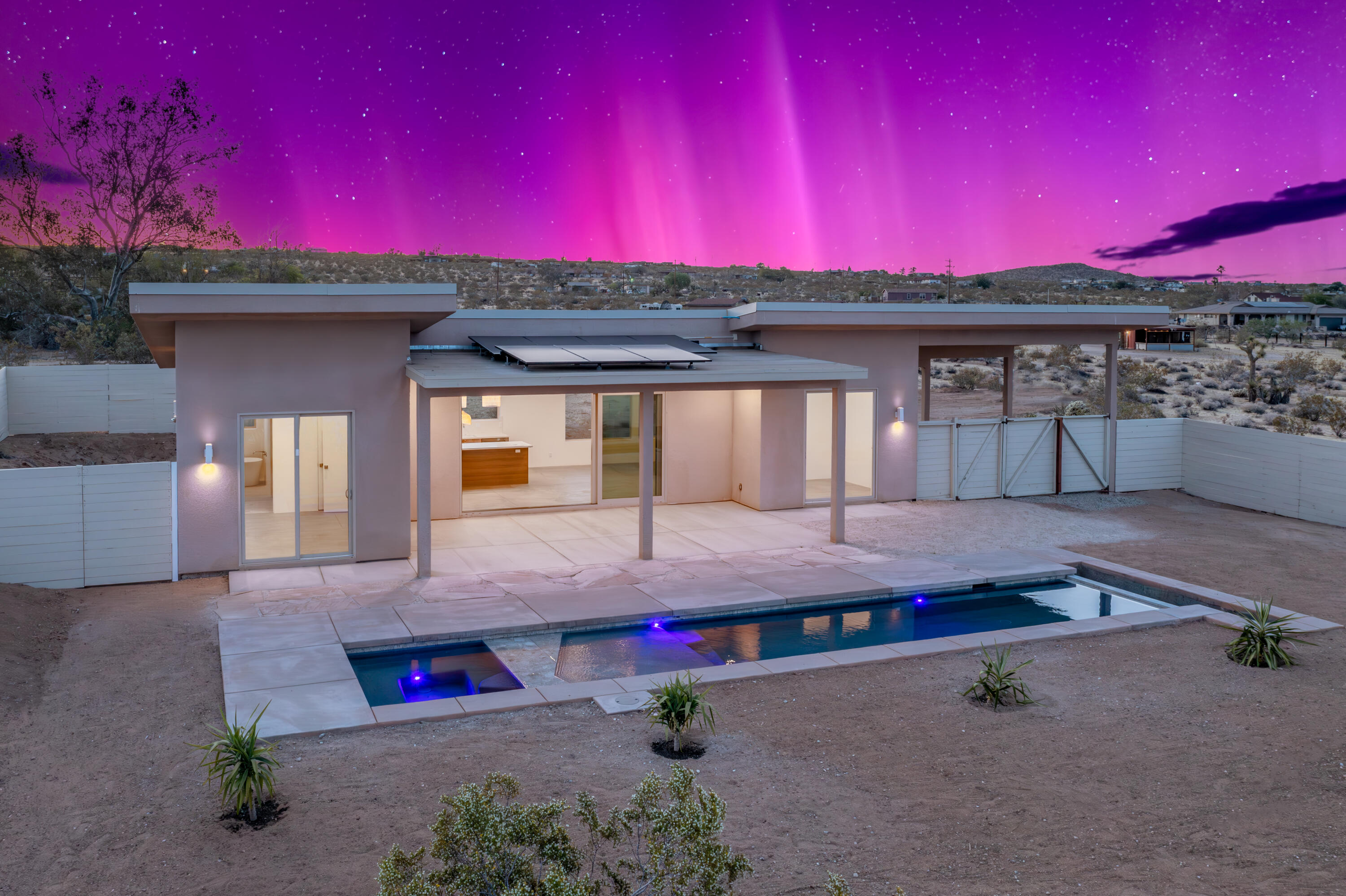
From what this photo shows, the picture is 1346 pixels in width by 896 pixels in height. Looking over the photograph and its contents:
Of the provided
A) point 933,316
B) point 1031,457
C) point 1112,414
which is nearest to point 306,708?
point 933,316

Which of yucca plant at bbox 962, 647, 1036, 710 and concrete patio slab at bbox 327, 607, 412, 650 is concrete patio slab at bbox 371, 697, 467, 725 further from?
yucca plant at bbox 962, 647, 1036, 710

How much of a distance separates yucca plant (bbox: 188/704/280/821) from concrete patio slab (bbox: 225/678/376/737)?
0.79 metres

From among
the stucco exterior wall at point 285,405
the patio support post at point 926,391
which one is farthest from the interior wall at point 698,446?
the patio support post at point 926,391

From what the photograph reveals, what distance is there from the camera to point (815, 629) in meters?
10.1

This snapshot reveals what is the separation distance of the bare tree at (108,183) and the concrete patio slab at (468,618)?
27211mm

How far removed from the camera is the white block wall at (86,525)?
10.2m

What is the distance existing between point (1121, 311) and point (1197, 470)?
338cm

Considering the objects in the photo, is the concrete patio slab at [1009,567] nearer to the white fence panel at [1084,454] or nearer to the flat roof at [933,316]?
the flat roof at [933,316]

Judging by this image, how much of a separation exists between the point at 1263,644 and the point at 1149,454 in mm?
10063

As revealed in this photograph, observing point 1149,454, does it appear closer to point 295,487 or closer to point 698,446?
point 698,446

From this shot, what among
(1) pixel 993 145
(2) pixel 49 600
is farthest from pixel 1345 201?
(2) pixel 49 600

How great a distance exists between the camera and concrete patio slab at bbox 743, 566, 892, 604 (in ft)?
35.0

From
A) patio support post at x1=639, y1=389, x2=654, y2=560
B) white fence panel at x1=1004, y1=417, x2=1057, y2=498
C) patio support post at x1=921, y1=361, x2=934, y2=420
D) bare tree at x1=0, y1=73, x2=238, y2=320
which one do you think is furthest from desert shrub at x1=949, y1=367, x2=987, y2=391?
patio support post at x1=639, y1=389, x2=654, y2=560

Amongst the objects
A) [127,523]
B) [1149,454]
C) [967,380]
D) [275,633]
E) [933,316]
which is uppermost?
[933,316]
